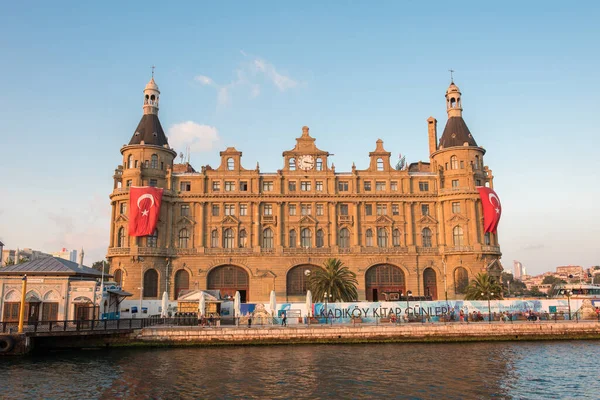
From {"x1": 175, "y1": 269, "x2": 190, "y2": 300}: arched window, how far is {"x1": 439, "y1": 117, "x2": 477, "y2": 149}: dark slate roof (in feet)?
156

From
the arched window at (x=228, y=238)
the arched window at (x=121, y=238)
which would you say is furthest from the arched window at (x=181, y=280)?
the arched window at (x=121, y=238)

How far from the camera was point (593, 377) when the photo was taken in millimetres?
35125

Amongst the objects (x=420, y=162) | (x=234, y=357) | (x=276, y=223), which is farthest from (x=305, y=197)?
(x=234, y=357)

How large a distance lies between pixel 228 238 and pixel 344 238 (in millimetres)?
18749

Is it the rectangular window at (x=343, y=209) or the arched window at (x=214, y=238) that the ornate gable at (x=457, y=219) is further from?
the arched window at (x=214, y=238)

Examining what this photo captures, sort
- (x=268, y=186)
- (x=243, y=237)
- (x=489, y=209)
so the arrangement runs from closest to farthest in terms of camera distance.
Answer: (x=489, y=209), (x=243, y=237), (x=268, y=186)

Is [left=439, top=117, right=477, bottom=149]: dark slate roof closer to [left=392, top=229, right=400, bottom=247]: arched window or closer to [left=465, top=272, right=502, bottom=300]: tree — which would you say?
[left=392, top=229, right=400, bottom=247]: arched window

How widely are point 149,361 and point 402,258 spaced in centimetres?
5003

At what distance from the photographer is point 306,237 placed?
278ft

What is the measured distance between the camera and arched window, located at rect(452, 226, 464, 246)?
8381 centimetres

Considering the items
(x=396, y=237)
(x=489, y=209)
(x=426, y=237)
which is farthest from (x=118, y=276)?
(x=489, y=209)

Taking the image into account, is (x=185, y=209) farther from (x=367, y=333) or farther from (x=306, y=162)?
(x=367, y=333)

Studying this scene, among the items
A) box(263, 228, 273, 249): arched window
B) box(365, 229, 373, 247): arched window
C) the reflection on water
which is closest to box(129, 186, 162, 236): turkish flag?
box(263, 228, 273, 249): arched window

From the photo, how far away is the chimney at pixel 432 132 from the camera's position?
3728 inches
